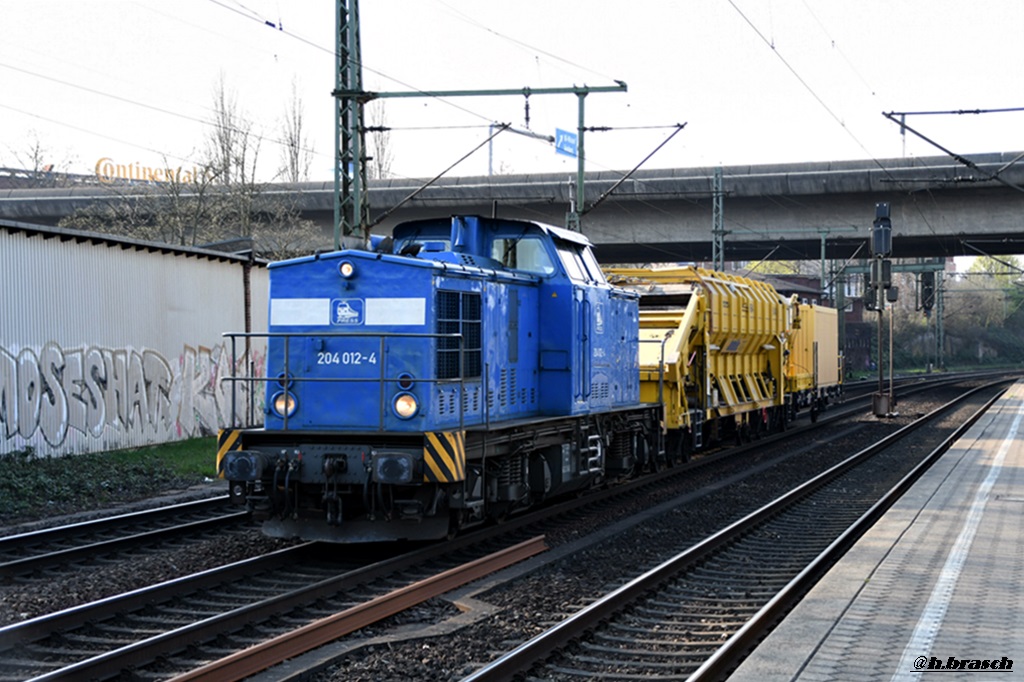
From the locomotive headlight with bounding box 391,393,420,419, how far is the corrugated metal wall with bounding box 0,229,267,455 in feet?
28.6

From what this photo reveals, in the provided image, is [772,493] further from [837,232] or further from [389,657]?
[837,232]

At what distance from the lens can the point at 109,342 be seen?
61.1 feet

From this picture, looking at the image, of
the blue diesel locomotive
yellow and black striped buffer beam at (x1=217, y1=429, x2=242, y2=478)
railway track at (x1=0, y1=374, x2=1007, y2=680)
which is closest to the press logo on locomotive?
the blue diesel locomotive

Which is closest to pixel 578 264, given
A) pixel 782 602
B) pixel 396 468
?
pixel 396 468

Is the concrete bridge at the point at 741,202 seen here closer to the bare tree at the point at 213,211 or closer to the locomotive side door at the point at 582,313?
the bare tree at the point at 213,211

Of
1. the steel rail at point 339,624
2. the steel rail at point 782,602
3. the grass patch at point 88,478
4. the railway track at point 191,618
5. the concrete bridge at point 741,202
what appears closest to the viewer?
the steel rail at point 339,624

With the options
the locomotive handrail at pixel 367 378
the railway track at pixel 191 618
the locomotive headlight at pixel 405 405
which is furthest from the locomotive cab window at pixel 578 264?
the railway track at pixel 191 618

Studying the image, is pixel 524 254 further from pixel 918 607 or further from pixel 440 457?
pixel 918 607

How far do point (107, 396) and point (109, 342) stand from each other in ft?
3.19

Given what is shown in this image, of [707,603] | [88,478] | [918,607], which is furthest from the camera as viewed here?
[88,478]

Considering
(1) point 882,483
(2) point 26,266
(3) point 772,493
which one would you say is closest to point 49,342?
(2) point 26,266

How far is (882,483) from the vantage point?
1653cm

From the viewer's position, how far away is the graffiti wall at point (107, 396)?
54.1 ft

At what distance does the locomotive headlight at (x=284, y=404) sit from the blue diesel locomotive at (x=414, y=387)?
2cm
